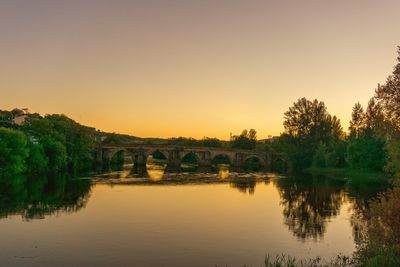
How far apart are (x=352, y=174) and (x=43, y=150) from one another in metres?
56.9

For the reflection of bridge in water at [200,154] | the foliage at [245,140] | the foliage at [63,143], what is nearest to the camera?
the foliage at [63,143]

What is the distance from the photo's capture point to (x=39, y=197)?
48.8 m

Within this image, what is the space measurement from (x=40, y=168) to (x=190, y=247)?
192 feet

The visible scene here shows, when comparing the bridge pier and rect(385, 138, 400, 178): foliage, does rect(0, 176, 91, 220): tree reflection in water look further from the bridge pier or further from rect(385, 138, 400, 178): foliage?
the bridge pier

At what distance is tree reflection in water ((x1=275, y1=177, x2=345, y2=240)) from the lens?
35653 millimetres

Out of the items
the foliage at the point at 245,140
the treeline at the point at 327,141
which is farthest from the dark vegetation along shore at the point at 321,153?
the foliage at the point at 245,140

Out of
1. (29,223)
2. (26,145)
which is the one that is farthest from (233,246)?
(26,145)

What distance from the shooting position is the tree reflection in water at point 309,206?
117 feet

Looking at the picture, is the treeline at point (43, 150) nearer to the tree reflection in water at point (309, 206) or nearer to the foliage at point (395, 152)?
the tree reflection in water at point (309, 206)

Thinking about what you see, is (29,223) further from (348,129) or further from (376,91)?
(348,129)

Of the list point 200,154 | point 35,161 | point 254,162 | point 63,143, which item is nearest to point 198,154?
point 200,154

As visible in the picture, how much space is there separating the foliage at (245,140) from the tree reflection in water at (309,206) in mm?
103142

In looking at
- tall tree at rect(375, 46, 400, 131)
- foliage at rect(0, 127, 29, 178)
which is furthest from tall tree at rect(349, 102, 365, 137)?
tall tree at rect(375, 46, 400, 131)

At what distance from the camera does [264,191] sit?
209 ft
